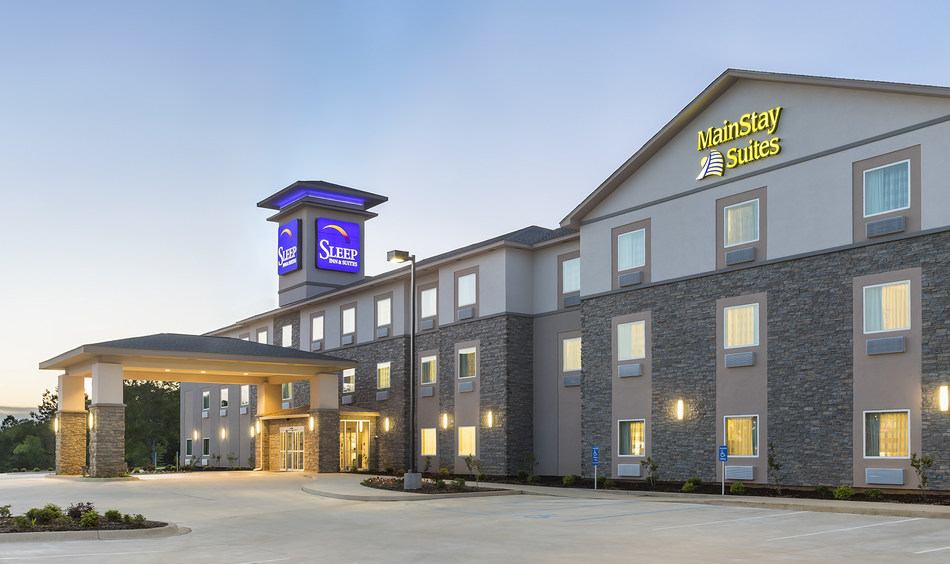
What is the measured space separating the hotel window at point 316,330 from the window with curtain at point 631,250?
22.2 metres

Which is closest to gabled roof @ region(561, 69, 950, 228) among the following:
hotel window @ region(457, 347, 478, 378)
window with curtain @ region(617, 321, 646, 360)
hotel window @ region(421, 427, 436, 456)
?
window with curtain @ region(617, 321, 646, 360)

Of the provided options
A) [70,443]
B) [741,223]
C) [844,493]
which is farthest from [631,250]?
[70,443]

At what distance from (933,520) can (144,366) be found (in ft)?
96.3

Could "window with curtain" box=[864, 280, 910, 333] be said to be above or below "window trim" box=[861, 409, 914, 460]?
above

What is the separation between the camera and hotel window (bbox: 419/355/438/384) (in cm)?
3779

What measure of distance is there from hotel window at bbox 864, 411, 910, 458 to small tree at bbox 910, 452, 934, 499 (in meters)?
0.57

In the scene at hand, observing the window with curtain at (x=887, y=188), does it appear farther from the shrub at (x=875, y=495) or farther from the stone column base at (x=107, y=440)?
the stone column base at (x=107, y=440)

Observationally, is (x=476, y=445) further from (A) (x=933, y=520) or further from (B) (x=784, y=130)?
(A) (x=933, y=520)

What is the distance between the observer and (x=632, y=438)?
91.3 ft

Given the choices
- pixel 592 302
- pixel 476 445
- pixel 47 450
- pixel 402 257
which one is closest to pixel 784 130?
pixel 592 302

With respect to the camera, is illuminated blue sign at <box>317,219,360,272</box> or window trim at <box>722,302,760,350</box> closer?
window trim at <box>722,302,760,350</box>

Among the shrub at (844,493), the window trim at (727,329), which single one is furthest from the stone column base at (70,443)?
the shrub at (844,493)

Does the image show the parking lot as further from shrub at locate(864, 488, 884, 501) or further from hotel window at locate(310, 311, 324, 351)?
hotel window at locate(310, 311, 324, 351)

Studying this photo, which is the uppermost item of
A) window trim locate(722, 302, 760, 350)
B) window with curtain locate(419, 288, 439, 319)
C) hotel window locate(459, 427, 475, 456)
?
window with curtain locate(419, 288, 439, 319)
